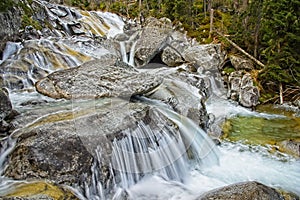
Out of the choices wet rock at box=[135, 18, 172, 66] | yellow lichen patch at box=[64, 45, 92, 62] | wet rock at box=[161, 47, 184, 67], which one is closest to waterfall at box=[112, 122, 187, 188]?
yellow lichen patch at box=[64, 45, 92, 62]

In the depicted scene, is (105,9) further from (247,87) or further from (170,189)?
(170,189)

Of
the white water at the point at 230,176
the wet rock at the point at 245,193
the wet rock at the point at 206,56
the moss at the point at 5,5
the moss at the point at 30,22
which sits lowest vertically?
the white water at the point at 230,176

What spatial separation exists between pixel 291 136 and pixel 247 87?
13.0 feet

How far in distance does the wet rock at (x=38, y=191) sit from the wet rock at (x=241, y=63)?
13.3 meters

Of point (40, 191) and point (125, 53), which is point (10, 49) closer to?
point (125, 53)

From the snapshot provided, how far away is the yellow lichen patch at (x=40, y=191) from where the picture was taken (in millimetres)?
4586

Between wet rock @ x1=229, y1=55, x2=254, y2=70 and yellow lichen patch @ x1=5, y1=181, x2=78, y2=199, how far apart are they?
1332 centimetres

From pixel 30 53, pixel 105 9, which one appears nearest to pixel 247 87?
pixel 30 53

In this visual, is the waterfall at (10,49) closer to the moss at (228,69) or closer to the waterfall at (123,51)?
the waterfall at (123,51)

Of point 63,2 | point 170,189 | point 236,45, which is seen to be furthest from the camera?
point 63,2

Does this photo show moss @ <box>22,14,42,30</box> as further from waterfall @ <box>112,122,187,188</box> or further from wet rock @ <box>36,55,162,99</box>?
waterfall @ <box>112,122,187,188</box>

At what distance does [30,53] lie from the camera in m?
11.9

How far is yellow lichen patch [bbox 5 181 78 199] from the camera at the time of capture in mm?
4586

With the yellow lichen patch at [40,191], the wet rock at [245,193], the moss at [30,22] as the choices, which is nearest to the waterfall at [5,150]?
the yellow lichen patch at [40,191]
